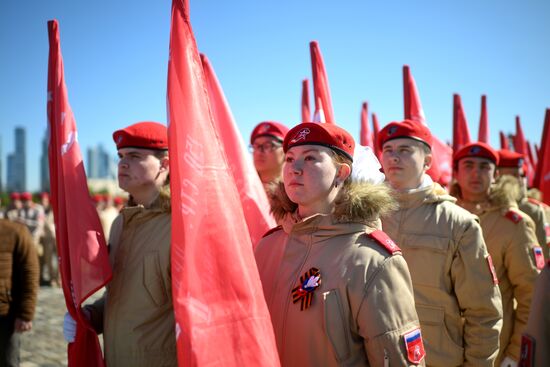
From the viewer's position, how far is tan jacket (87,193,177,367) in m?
2.98

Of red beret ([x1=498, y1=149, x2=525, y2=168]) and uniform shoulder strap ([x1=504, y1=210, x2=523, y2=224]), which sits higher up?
red beret ([x1=498, y1=149, x2=525, y2=168])

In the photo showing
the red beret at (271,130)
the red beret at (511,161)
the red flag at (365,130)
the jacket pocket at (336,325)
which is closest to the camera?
the jacket pocket at (336,325)

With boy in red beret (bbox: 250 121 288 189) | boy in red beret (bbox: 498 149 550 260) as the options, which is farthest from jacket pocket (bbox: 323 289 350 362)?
boy in red beret (bbox: 498 149 550 260)

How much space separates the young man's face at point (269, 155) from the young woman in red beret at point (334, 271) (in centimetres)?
280

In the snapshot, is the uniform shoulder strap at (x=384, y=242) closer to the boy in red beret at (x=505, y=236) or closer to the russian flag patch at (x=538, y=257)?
the boy in red beret at (x=505, y=236)

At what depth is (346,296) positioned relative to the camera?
2168 millimetres

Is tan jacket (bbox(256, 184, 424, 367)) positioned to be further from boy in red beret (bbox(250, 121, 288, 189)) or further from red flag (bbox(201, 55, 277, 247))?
boy in red beret (bbox(250, 121, 288, 189))

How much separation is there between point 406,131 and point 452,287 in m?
1.20

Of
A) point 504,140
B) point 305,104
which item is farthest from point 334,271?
point 504,140

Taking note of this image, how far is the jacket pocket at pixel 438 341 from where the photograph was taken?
3199mm

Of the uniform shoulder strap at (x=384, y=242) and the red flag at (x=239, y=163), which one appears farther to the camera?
the red flag at (x=239, y=163)

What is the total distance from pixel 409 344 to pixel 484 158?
11.5ft

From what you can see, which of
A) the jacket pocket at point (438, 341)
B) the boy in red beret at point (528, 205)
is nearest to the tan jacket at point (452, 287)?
the jacket pocket at point (438, 341)

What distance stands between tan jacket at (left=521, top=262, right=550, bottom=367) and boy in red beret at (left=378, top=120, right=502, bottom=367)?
119 cm
